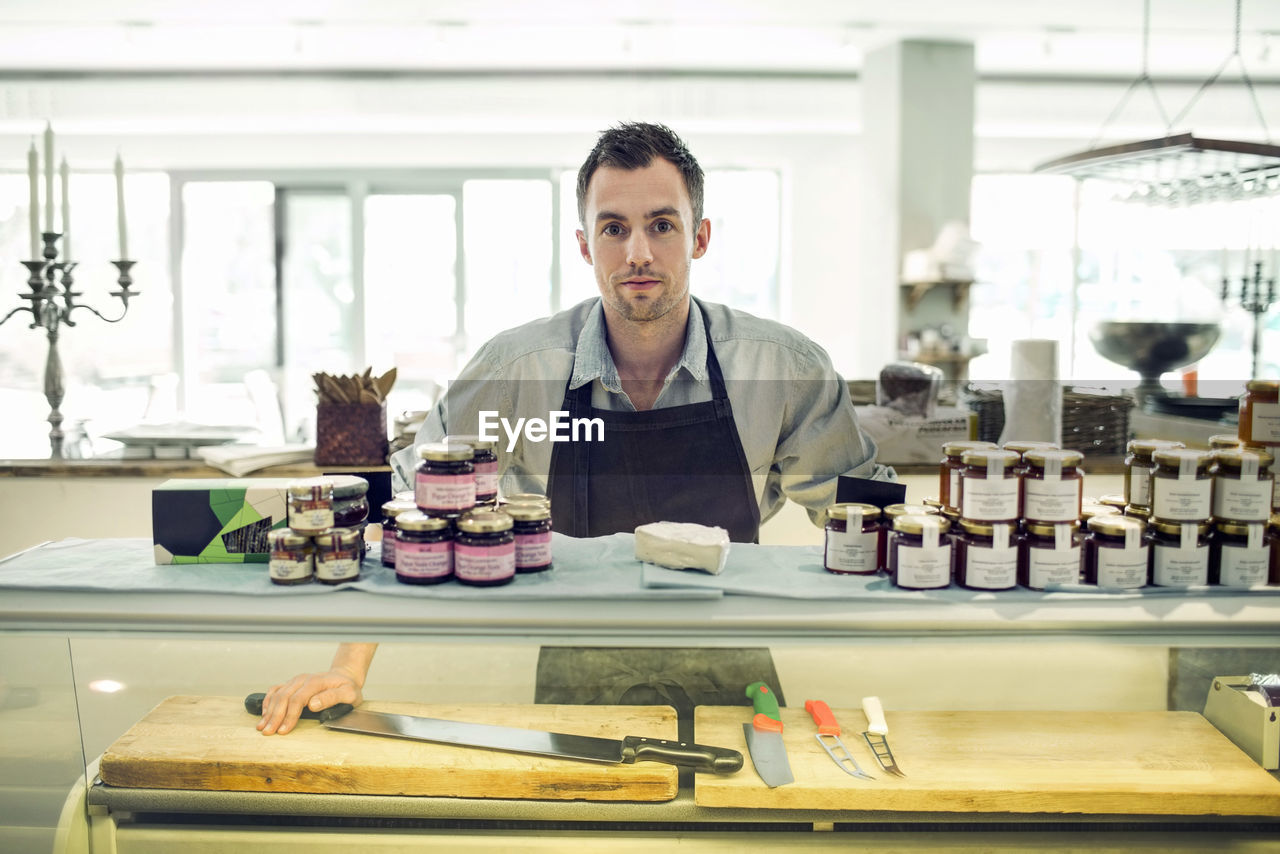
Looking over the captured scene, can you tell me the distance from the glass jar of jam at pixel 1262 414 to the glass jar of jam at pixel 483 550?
3.73 feet

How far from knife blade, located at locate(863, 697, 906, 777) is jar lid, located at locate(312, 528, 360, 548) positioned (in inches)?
31.1

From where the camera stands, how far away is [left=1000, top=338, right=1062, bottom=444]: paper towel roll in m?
2.67

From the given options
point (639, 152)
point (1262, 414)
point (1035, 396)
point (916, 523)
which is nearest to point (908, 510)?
point (916, 523)

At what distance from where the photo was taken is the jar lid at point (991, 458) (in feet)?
4.32

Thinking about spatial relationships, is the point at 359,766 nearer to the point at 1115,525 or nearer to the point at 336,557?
the point at 336,557

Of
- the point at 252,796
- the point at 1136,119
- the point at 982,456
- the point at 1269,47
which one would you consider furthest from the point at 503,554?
the point at 1136,119

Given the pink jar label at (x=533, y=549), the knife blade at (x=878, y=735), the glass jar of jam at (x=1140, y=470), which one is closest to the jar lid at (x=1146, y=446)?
the glass jar of jam at (x=1140, y=470)

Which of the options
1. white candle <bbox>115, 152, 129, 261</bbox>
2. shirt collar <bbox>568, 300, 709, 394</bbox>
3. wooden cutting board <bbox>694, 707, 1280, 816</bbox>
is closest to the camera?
wooden cutting board <bbox>694, 707, 1280, 816</bbox>

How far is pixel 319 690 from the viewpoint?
55.0 inches

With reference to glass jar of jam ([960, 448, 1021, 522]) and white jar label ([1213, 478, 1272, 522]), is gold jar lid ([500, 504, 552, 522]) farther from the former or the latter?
white jar label ([1213, 478, 1272, 522])

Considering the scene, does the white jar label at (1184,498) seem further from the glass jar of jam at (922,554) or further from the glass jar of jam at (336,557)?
the glass jar of jam at (336,557)

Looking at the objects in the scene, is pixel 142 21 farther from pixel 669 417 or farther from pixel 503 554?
pixel 503 554

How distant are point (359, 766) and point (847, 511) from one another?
773 mm

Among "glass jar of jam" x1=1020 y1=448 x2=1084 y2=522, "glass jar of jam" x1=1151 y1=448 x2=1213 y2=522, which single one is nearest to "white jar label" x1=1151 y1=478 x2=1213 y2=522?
"glass jar of jam" x1=1151 y1=448 x2=1213 y2=522
